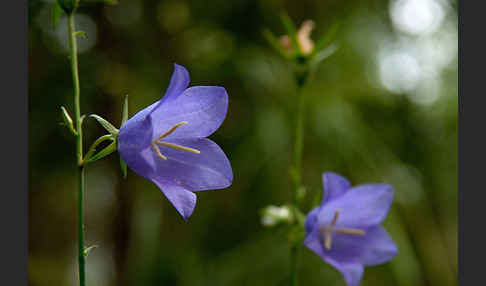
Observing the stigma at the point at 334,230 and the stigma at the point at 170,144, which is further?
the stigma at the point at 334,230

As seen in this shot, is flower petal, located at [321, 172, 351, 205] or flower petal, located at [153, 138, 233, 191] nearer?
flower petal, located at [153, 138, 233, 191]

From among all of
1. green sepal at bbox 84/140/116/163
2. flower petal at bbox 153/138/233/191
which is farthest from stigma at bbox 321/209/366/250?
green sepal at bbox 84/140/116/163

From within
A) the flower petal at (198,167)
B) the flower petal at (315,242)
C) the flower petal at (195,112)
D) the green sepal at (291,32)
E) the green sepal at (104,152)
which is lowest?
the flower petal at (315,242)

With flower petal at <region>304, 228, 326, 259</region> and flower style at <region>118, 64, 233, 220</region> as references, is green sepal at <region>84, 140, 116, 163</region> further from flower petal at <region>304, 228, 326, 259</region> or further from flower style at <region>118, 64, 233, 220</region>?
flower petal at <region>304, 228, 326, 259</region>

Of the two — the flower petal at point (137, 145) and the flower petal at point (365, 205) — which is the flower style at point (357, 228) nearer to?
the flower petal at point (365, 205)

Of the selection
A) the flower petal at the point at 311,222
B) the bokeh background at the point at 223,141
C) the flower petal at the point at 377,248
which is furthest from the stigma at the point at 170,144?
the bokeh background at the point at 223,141

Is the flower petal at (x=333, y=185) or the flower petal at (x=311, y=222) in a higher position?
the flower petal at (x=333, y=185)

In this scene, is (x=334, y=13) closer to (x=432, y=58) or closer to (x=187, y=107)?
(x=432, y=58)
